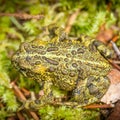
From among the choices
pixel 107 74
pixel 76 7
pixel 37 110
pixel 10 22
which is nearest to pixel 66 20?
pixel 76 7

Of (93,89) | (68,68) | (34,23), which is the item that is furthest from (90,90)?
(34,23)

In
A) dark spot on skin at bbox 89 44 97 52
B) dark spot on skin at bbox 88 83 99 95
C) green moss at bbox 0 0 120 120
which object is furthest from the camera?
green moss at bbox 0 0 120 120

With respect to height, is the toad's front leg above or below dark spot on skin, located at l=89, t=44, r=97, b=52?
below

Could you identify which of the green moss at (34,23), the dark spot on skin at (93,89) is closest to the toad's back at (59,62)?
the dark spot on skin at (93,89)

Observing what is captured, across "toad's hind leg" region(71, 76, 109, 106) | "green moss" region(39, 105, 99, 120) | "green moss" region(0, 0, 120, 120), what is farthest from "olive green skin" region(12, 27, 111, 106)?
"green moss" region(0, 0, 120, 120)

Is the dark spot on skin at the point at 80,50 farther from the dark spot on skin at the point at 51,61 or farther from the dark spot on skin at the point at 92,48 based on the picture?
the dark spot on skin at the point at 51,61

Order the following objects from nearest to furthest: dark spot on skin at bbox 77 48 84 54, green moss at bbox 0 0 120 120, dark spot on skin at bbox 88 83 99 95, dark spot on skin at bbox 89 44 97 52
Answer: dark spot on skin at bbox 88 83 99 95
dark spot on skin at bbox 77 48 84 54
dark spot on skin at bbox 89 44 97 52
green moss at bbox 0 0 120 120

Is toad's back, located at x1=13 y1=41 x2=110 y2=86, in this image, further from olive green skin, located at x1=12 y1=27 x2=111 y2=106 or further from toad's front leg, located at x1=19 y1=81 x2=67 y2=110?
toad's front leg, located at x1=19 y1=81 x2=67 y2=110

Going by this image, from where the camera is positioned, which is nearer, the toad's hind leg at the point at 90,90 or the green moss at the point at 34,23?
the toad's hind leg at the point at 90,90
